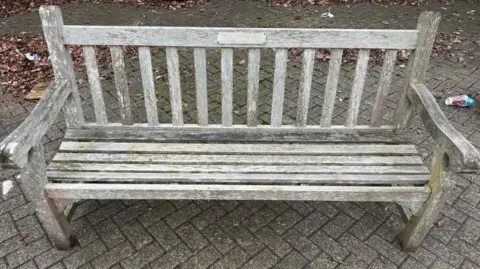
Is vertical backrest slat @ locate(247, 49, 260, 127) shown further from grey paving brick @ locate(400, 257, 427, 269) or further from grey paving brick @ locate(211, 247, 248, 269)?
grey paving brick @ locate(400, 257, 427, 269)

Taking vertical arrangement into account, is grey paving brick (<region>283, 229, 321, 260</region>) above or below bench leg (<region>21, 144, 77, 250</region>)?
below

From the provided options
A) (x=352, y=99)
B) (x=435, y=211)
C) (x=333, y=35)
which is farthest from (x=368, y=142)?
(x=333, y=35)

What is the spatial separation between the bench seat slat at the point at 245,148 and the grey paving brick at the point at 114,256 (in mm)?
647

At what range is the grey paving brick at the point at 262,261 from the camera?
2.63m

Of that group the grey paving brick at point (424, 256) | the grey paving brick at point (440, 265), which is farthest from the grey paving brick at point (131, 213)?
the grey paving brick at point (440, 265)

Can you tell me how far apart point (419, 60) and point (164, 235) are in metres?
2.03

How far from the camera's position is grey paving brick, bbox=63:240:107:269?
262 centimetres

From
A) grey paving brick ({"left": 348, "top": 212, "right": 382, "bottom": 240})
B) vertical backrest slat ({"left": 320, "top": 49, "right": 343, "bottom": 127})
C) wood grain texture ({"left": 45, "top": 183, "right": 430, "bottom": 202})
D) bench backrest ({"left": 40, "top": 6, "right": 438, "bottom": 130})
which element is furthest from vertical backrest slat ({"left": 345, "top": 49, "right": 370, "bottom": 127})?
grey paving brick ({"left": 348, "top": 212, "right": 382, "bottom": 240})

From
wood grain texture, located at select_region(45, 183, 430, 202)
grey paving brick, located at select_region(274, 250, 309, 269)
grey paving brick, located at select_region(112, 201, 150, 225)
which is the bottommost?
grey paving brick, located at select_region(274, 250, 309, 269)

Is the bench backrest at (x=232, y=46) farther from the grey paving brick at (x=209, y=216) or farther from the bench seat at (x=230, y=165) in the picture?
the grey paving brick at (x=209, y=216)

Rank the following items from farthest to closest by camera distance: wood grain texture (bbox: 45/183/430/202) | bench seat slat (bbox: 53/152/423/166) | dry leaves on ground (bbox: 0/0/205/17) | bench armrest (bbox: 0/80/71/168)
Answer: dry leaves on ground (bbox: 0/0/205/17), bench seat slat (bbox: 53/152/423/166), wood grain texture (bbox: 45/183/430/202), bench armrest (bbox: 0/80/71/168)

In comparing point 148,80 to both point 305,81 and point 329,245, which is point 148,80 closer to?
point 305,81

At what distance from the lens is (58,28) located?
2.46 m

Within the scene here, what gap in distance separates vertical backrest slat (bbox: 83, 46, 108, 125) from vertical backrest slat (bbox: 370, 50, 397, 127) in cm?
184
